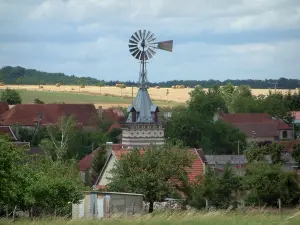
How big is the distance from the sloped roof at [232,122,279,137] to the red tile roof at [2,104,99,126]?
1943cm

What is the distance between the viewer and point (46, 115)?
538 feet

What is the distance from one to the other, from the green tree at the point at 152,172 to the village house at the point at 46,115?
87.7 meters

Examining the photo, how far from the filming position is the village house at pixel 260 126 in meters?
156

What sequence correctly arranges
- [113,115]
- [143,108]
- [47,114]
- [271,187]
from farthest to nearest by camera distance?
[113,115] → [47,114] → [143,108] → [271,187]

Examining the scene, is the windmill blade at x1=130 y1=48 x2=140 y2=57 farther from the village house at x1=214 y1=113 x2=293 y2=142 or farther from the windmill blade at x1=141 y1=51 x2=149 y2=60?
the village house at x1=214 y1=113 x2=293 y2=142

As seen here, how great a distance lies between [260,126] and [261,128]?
467mm

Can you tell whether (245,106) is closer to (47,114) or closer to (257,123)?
(257,123)

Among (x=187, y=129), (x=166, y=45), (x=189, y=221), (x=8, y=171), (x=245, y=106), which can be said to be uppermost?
(x=166, y=45)

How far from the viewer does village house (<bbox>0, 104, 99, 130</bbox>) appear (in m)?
154

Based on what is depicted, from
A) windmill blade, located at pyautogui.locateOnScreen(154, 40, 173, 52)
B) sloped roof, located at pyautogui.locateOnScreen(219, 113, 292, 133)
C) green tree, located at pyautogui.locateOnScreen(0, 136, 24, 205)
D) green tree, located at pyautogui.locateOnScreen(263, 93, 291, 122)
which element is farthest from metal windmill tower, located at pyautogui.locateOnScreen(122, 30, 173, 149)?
green tree, located at pyautogui.locateOnScreen(263, 93, 291, 122)

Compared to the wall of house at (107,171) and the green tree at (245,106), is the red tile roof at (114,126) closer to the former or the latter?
the green tree at (245,106)

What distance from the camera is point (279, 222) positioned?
38.1 meters

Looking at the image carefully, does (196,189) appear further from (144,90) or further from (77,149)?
(77,149)

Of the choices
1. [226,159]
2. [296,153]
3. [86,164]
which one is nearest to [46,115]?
[226,159]
